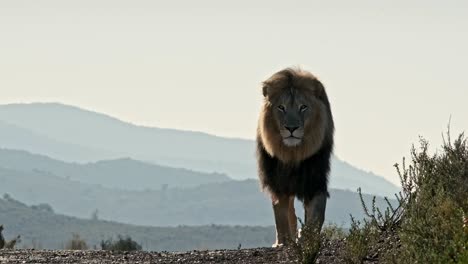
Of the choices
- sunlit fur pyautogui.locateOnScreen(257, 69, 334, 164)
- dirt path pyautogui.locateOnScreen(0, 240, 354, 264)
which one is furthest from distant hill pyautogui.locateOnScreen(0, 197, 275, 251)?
dirt path pyautogui.locateOnScreen(0, 240, 354, 264)

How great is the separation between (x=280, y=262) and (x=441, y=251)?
212 cm

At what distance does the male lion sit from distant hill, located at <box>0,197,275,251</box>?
73028mm

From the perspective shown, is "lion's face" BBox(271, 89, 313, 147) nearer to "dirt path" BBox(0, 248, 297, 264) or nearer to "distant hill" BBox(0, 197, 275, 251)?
"dirt path" BBox(0, 248, 297, 264)

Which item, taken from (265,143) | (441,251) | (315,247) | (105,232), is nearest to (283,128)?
(265,143)

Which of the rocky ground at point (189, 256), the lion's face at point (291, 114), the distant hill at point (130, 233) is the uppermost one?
the distant hill at point (130, 233)

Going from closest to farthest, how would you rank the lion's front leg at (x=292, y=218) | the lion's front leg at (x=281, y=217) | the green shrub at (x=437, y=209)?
the green shrub at (x=437, y=209) < the lion's front leg at (x=281, y=217) < the lion's front leg at (x=292, y=218)

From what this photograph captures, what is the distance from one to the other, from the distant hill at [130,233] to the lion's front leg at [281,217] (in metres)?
73.0

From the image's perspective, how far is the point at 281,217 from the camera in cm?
1311

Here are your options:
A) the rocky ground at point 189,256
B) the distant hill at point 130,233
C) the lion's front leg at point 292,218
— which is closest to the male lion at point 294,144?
the lion's front leg at point 292,218

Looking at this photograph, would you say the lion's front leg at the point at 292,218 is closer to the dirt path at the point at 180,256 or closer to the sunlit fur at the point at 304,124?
the sunlit fur at the point at 304,124

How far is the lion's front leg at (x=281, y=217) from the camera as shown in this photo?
13.1 meters

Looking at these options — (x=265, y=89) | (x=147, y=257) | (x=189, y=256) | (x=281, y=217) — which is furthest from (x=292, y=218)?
(x=147, y=257)

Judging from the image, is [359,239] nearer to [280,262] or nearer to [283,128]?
[280,262]

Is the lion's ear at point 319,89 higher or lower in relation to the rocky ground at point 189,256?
higher
